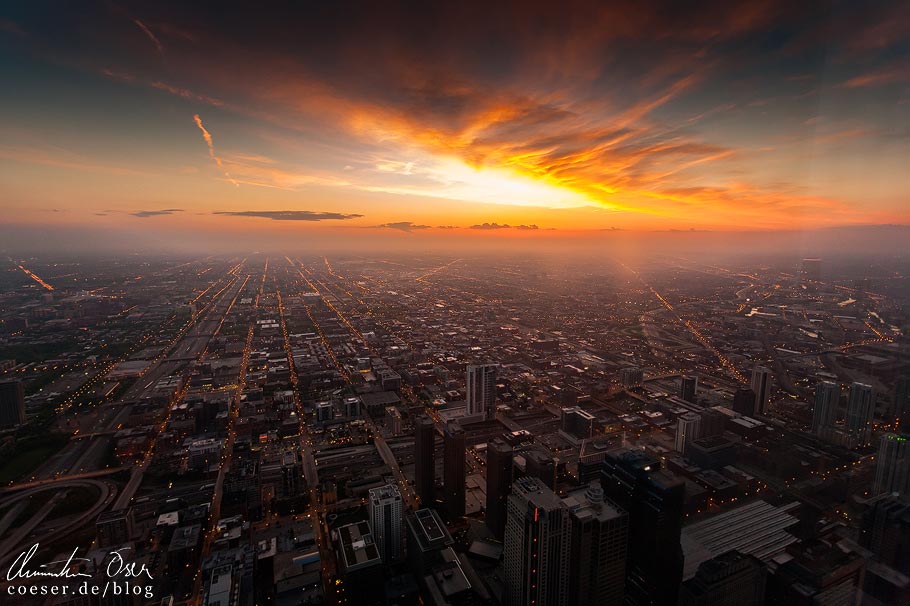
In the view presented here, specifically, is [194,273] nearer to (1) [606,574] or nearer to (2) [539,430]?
(2) [539,430]

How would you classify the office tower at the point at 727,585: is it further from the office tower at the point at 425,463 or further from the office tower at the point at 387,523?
the office tower at the point at 425,463

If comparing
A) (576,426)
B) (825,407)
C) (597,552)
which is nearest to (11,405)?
(597,552)

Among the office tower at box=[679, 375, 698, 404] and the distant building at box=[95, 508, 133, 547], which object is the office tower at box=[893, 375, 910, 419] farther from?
the distant building at box=[95, 508, 133, 547]

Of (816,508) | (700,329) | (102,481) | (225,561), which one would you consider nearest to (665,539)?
(816,508)

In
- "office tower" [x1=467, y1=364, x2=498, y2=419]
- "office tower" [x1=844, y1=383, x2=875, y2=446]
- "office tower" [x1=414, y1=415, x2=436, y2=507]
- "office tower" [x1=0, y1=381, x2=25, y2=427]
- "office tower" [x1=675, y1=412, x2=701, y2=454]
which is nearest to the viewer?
"office tower" [x1=844, y1=383, x2=875, y2=446]

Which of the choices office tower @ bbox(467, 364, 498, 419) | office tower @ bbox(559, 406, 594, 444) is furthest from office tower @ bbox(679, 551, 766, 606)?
office tower @ bbox(467, 364, 498, 419)

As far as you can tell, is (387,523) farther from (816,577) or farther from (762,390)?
(762,390)

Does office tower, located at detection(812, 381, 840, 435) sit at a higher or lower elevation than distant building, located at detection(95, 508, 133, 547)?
higher
